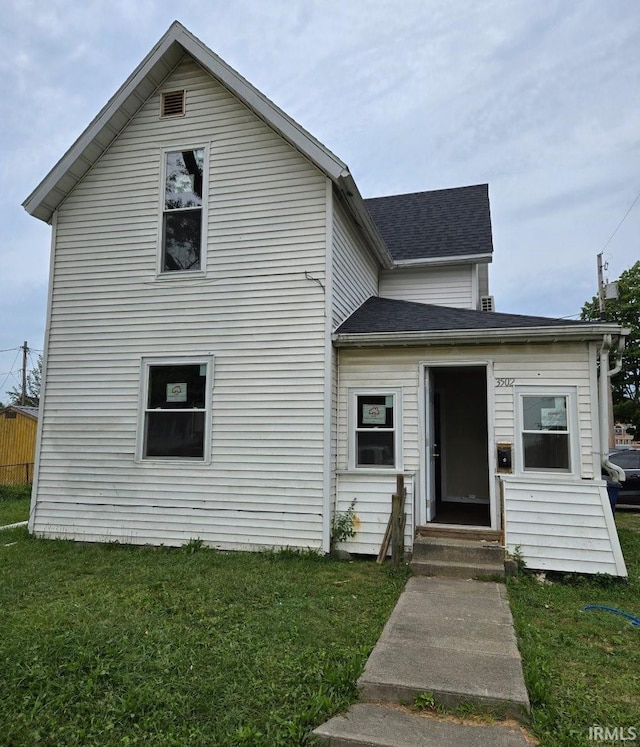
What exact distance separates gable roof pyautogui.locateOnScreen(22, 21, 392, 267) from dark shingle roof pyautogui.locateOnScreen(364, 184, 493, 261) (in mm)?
2757

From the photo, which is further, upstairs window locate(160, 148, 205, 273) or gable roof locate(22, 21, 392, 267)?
upstairs window locate(160, 148, 205, 273)

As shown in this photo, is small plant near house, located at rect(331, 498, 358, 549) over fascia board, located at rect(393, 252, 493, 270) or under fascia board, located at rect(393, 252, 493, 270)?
under

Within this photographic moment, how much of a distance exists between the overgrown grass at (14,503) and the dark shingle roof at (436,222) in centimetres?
969

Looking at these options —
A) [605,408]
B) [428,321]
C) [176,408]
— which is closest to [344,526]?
[176,408]

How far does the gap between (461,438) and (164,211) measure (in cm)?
673

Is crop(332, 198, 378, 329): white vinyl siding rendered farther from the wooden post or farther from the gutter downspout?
the gutter downspout

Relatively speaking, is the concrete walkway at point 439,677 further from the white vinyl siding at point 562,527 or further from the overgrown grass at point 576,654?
the white vinyl siding at point 562,527

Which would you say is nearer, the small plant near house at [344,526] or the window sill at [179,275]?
the small plant near house at [344,526]

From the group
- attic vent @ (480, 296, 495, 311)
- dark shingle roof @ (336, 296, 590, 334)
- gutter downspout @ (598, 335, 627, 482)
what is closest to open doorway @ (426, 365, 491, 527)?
dark shingle roof @ (336, 296, 590, 334)

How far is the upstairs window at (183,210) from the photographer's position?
25.8 ft

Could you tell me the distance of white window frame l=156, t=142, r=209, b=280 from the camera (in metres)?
7.70

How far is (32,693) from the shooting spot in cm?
316

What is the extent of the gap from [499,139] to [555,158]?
69.6 inches

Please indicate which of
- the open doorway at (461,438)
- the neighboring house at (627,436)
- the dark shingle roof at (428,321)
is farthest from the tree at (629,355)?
the dark shingle roof at (428,321)
